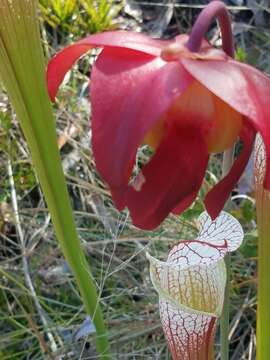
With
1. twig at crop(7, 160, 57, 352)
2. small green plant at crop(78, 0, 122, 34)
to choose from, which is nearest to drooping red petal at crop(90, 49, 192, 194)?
twig at crop(7, 160, 57, 352)

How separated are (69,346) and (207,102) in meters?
0.93

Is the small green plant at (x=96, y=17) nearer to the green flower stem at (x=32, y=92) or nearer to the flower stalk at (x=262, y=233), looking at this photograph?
the green flower stem at (x=32, y=92)

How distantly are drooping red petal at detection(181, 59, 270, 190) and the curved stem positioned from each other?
0.12 feet

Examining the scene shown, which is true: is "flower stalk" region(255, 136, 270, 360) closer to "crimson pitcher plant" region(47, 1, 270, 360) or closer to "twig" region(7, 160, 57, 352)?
"crimson pitcher plant" region(47, 1, 270, 360)

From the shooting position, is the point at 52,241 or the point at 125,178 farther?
the point at 52,241

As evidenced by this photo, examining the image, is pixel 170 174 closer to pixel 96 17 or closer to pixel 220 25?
pixel 220 25

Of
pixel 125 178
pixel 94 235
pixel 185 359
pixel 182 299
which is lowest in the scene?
pixel 94 235

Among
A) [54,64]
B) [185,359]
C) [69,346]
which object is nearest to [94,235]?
[69,346]

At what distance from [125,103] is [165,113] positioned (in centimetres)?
5

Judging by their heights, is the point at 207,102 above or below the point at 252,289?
above

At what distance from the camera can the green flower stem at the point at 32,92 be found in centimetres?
87

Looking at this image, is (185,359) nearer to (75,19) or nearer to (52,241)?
(52,241)

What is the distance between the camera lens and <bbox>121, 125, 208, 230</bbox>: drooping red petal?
0.61 meters

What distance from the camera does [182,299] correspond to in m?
0.92
